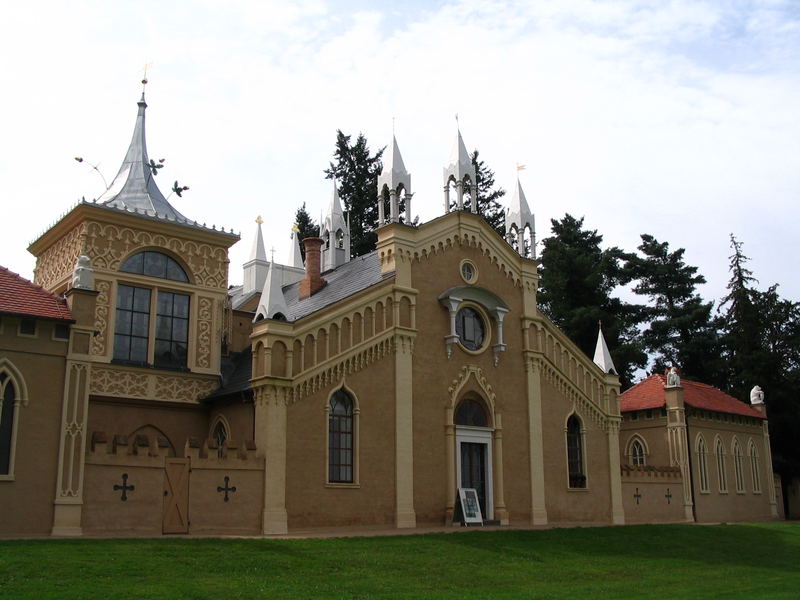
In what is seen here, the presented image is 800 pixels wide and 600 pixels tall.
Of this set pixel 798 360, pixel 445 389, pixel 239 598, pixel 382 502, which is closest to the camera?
pixel 239 598

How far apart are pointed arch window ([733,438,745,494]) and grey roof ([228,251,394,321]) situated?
22.6 meters

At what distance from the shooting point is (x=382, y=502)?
2642cm

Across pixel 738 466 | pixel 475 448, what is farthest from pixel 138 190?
pixel 738 466

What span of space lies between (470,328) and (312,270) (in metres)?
6.40

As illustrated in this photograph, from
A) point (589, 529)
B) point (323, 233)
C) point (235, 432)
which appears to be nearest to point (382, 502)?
point (235, 432)

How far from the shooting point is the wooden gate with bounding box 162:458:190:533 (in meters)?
22.2

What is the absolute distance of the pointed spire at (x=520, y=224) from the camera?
33.8 m

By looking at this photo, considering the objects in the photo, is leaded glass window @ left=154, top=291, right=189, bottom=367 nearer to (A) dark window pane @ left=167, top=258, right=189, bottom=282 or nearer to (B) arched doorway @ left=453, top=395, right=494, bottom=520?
(A) dark window pane @ left=167, top=258, right=189, bottom=282

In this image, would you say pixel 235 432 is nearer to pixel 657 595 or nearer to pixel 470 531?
pixel 470 531

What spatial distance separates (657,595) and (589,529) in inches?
426

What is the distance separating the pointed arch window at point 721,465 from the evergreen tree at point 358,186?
24869 millimetres

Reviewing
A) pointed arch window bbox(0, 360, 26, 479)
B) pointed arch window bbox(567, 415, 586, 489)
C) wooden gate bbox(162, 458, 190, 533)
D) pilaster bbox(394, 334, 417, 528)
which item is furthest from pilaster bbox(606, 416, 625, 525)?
pointed arch window bbox(0, 360, 26, 479)

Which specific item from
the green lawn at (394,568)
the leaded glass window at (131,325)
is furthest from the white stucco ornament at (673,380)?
the leaded glass window at (131,325)

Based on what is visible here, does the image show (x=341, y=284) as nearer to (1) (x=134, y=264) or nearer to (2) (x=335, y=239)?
(1) (x=134, y=264)
